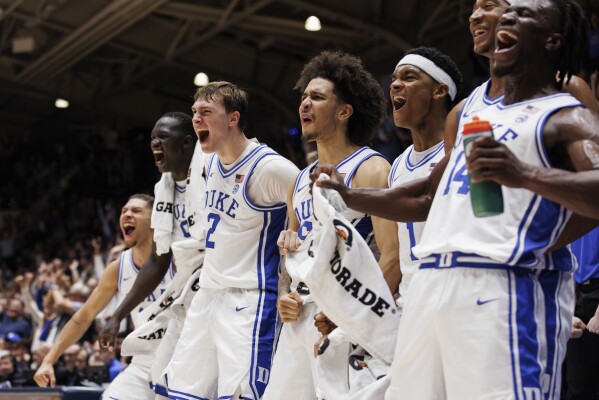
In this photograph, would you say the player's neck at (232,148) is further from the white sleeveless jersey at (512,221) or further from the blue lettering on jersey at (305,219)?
the white sleeveless jersey at (512,221)

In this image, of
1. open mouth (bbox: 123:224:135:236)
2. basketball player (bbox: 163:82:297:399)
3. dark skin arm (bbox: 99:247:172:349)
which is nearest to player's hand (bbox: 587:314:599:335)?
basketball player (bbox: 163:82:297:399)

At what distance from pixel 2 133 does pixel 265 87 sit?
8.32m

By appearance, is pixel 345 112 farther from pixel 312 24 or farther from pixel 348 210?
pixel 312 24

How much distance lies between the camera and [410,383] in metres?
3.47

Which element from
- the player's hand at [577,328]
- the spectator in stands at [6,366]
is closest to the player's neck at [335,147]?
the player's hand at [577,328]

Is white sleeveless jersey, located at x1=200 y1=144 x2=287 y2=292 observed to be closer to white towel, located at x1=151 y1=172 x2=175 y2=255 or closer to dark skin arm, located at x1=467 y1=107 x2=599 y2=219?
white towel, located at x1=151 y1=172 x2=175 y2=255

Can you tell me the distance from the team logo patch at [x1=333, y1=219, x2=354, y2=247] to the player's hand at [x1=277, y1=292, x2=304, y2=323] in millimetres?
843

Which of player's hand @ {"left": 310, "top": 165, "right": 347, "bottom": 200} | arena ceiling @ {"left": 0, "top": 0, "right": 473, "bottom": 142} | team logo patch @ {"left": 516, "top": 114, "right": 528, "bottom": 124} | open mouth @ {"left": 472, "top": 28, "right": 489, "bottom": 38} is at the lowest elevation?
player's hand @ {"left": 310, "top": 165, "right": 347, "bottom": 200}

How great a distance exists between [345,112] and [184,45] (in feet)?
46.9

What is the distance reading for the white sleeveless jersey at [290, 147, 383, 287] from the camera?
4.98 meters

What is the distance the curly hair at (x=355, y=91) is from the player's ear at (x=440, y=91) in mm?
615

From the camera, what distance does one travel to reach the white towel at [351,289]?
418 centimetres

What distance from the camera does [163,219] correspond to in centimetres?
682

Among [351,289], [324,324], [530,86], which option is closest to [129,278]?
[324,324]
